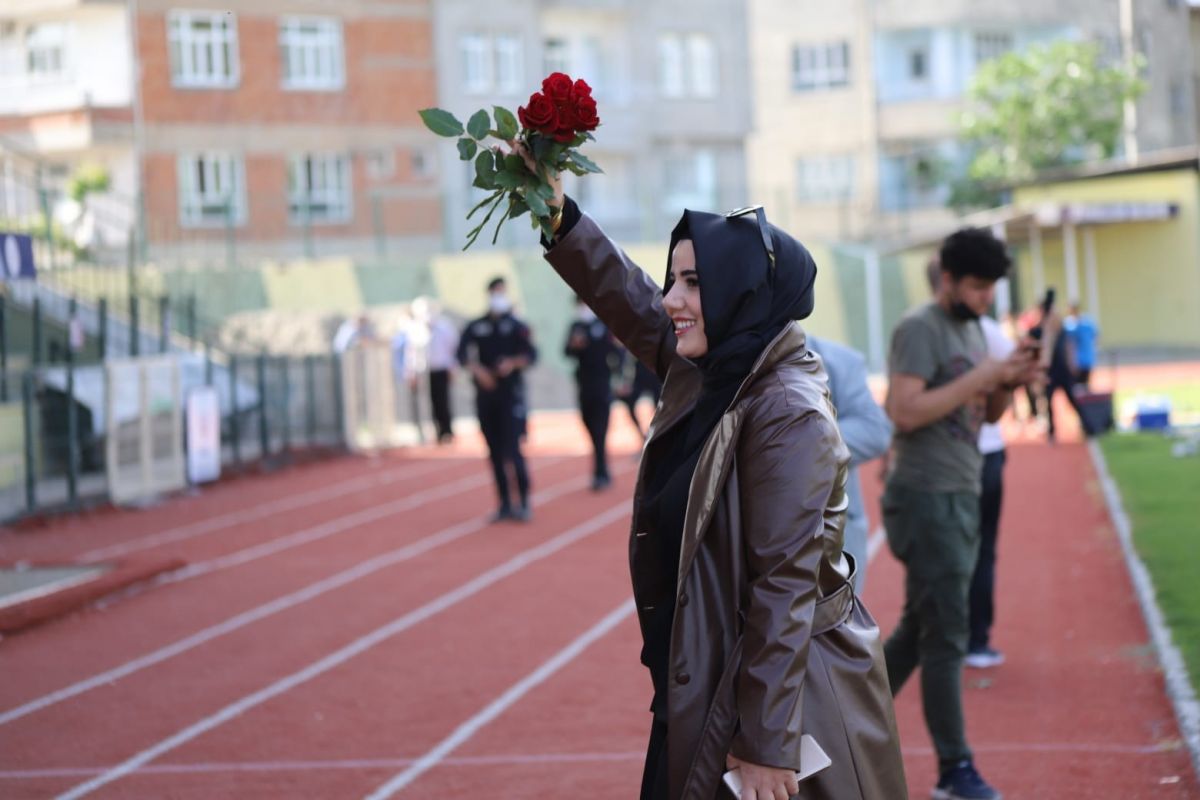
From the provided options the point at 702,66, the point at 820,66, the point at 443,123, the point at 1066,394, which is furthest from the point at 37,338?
the point at 820,66

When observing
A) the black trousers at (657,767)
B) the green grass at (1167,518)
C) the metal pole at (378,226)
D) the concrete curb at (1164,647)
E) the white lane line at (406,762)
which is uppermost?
the metal pole at (378,226)

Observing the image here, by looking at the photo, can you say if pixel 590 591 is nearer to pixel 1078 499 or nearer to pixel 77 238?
pixel 1078 499

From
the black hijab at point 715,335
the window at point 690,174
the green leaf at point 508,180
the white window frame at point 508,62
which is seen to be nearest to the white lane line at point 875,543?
the green leaf at point 508,180

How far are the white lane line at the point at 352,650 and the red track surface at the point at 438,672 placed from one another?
0.03 metres

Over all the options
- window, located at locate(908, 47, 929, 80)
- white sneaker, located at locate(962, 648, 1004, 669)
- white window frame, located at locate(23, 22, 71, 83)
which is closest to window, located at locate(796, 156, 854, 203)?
window, located at locate(908, 47, 929, 80)

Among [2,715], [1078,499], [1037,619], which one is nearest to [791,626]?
[2,715]

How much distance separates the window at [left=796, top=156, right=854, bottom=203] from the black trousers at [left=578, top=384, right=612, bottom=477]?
37.7m

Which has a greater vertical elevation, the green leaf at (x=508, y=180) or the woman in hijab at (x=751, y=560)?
the green leaf at (x=508, y=180)

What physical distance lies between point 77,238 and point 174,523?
13018mm

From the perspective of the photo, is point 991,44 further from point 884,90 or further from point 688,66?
point 688,66

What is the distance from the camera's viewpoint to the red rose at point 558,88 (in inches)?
167

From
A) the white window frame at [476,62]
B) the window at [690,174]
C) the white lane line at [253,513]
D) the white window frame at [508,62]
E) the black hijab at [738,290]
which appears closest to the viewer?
the black hijab at [738,290]

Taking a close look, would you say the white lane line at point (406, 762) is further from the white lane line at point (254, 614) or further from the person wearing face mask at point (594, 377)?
the person wearing face mask at point (594, 377)

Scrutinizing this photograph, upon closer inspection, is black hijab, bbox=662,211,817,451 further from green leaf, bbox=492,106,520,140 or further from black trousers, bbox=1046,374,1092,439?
black trousers, bbox=1046,374,1092,439
